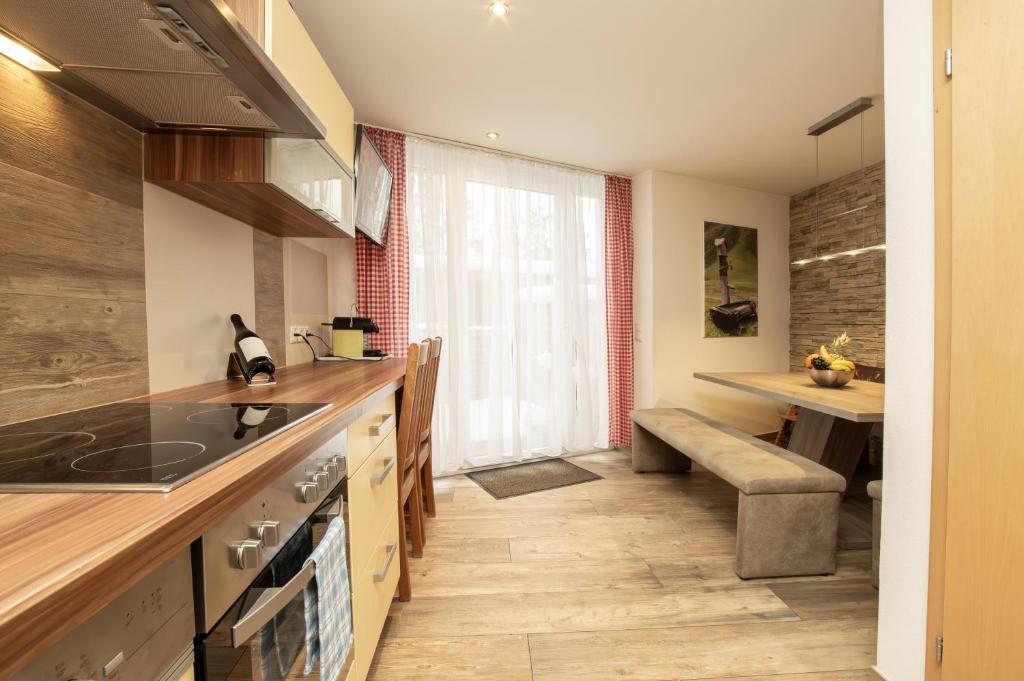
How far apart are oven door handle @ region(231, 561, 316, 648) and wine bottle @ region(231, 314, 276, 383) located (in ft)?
3.22

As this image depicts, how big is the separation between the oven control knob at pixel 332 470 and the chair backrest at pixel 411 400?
0.67 m

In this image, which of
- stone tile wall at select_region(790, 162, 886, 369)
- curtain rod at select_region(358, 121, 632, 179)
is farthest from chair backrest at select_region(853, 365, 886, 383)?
curtain rod at select_region(358, 121, 632, 179)

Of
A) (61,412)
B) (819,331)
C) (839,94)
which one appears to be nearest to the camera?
(61,412)

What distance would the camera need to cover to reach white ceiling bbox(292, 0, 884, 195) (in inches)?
81.4

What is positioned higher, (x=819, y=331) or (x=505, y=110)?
(x=505, y=110)

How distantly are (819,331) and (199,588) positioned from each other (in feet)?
17.5

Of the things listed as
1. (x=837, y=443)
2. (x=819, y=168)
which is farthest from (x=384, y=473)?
(x=819, y=168)

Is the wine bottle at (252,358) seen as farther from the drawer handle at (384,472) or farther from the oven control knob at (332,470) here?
the oven control knob at (332,470)

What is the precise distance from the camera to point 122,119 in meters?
1.27

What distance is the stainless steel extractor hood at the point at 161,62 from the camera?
832mm

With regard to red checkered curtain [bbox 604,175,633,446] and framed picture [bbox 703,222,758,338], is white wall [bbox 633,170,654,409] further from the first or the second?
framed picture [bbox 703,222,758,338]

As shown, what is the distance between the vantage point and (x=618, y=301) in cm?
420

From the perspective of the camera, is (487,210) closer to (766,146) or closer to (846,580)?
(766,146)

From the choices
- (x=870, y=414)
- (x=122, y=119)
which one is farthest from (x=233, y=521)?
(x=870, y=414)
